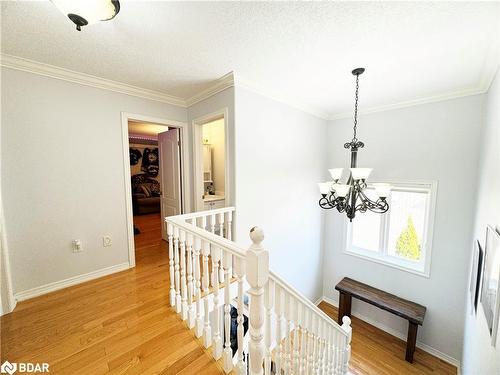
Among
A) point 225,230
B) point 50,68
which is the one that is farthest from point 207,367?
point 50,68

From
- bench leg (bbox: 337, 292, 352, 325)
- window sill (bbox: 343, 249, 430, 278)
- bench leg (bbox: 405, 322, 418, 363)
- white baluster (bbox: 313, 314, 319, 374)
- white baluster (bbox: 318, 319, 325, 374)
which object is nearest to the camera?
white baluster (bbox: 313, 314, 319, 374)

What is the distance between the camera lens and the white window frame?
2.93 meters

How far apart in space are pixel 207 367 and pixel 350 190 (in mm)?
1963

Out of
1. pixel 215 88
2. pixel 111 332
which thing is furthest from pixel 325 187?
pixel 111 332

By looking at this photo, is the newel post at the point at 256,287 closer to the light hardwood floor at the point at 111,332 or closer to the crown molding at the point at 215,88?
the light hardwood floor at the point at 111,332

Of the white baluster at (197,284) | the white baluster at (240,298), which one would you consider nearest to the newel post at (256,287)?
the white baluster at (240,298)

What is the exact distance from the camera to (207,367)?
1.34 meters

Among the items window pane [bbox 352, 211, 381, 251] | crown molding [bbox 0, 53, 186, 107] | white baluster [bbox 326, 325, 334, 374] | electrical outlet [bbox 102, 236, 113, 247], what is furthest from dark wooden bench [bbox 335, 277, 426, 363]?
crown molding [bbox 0, 53, 186, 107]

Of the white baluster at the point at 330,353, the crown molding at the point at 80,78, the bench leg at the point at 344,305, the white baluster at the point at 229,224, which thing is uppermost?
the crown molding at the point at 80,78

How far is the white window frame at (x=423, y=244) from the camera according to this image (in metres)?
2.93

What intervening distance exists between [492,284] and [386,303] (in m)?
2.20

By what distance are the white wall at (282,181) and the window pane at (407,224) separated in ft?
3.95

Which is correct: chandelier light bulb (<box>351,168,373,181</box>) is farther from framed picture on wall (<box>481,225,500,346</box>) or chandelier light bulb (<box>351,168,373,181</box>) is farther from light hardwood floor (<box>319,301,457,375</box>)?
light hardwood floor (<box>319,301,457,375</box>)

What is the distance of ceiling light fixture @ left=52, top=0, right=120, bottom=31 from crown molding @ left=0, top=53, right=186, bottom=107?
3.85 feet
